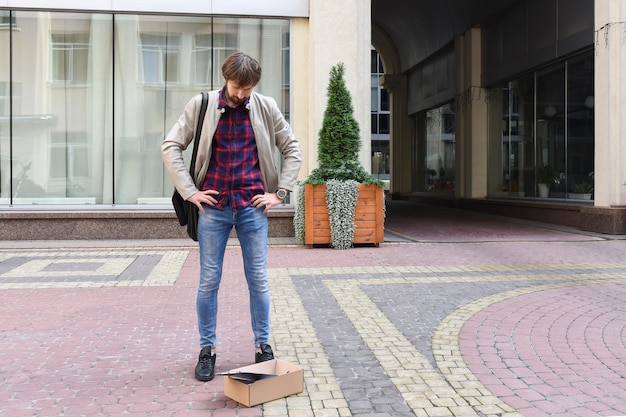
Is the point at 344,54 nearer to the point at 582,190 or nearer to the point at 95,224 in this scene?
the point at 95,224

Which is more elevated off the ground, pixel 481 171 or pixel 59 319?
pixel 481 171

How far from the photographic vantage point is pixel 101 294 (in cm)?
629

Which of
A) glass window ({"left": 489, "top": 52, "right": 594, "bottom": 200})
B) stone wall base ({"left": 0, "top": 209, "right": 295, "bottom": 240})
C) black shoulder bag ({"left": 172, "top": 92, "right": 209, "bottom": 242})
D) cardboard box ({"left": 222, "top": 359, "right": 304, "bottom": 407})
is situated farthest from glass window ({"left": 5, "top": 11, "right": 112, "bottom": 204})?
glass window ({"left": 489, "top": 52, "right": 594, "bottom": 200})

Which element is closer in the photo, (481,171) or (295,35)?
(295,35)

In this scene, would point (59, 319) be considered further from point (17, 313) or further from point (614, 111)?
point (614, 111)

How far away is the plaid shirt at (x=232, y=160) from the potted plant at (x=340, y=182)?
6.38 m

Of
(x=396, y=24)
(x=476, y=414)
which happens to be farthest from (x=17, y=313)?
(x=396, y=24)

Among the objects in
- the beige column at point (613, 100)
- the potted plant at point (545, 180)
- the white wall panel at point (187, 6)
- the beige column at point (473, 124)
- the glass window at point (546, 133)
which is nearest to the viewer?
the white wall panel at point (187, 6)

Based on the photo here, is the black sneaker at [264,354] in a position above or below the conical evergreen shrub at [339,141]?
below

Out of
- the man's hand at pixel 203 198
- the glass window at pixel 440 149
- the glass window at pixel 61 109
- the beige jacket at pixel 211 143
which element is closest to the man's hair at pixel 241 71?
the beige jacket at pixel 211 143

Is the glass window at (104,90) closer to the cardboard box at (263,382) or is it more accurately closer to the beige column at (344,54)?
the beige column at (344,54)

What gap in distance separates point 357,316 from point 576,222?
10.3 meters

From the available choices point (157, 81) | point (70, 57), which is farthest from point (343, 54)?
point (70, 57)

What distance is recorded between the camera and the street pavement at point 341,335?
3.32 meters
